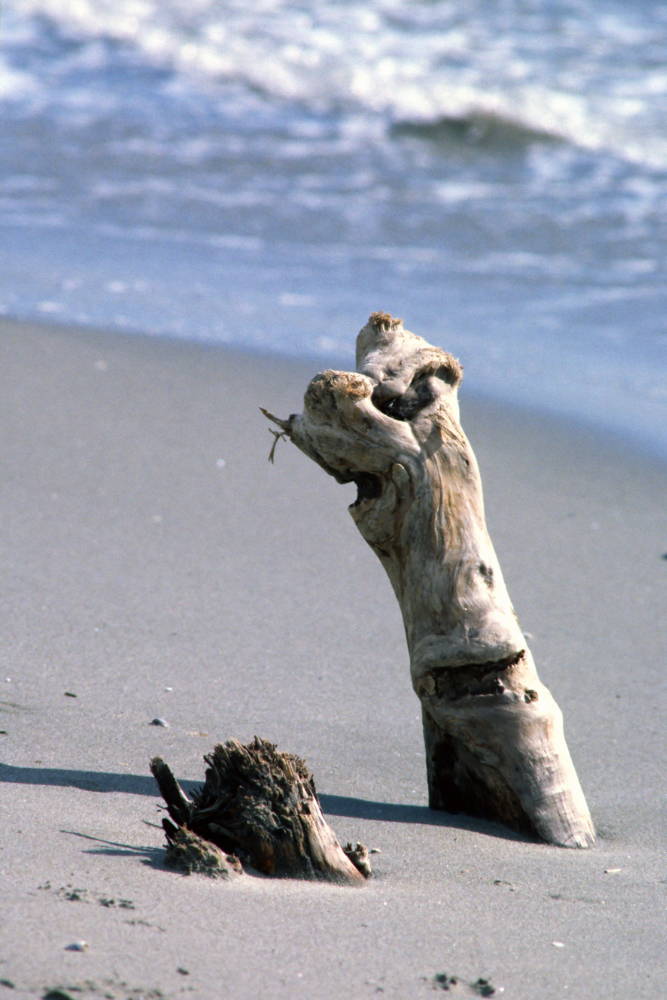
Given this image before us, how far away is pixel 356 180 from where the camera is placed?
9922 millimetres

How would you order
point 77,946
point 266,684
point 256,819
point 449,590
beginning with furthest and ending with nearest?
point 266,684 < point 449,590 < point 256,819 < point 77,946

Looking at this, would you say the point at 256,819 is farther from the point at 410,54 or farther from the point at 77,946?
the point at 410,54

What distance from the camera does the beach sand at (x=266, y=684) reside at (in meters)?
1.89

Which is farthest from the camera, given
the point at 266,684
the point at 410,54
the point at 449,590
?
the point at 410,54

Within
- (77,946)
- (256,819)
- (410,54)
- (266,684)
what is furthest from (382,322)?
(410,54)

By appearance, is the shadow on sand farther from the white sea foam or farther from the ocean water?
the white sea foam

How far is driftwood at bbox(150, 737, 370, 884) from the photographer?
2.15m

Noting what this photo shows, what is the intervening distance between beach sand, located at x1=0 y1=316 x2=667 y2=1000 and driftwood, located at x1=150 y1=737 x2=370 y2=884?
0.06 metres

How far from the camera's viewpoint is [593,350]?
700cm

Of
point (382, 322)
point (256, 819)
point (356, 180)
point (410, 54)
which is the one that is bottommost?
point (256, 819)

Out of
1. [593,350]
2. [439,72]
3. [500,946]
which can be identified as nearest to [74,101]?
[439,72]

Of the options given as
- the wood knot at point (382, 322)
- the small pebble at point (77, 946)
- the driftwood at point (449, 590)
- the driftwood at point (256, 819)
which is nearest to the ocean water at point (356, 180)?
the wood knot at point (382, 322)

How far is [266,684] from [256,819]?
115 cm

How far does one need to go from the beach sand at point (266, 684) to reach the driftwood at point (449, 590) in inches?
5.1
